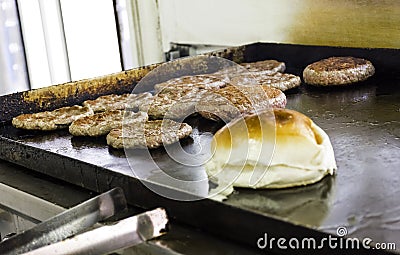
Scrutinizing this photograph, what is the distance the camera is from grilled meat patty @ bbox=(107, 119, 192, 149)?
→ 5.27 ft

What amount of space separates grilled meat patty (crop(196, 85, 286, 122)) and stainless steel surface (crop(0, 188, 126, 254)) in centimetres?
67

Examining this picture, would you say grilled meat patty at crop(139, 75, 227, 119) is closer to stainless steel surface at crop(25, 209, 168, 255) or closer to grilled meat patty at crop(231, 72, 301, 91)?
grilled meat patty at crop(231, 72, 301, 91)

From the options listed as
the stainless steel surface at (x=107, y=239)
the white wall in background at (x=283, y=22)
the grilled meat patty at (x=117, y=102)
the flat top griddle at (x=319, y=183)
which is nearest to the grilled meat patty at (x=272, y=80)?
the flat top griddle at (x=319, y=183)

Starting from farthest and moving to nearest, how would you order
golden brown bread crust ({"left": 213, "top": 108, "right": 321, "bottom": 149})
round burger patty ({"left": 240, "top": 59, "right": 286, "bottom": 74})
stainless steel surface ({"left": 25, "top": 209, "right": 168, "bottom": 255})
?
1. round burger patty ({"left": 240, "top": 59, "right": 286, "bottom": 74})
2. golden brown bread crust ({"left": 213, "top": 108, "right": 321, "bottom": 149})
3. stainless steel surface ({"left": 25, "top": 209, "right": 168, "bottom": 255})

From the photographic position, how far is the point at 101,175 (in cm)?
144

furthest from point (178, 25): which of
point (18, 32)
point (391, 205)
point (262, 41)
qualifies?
point (391, 205)

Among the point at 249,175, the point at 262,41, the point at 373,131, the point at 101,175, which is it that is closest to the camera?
the point at 249,175

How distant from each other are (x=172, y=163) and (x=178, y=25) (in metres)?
1.91

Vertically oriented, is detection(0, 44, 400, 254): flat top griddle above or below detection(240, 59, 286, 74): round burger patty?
below

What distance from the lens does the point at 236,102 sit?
6.16ft

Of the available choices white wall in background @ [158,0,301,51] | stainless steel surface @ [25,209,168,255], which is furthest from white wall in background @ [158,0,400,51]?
stainless steel surface @ [25,209,168,255]

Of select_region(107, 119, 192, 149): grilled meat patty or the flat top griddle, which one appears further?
select_region(107, 119, 192, 149): grilled meat patty

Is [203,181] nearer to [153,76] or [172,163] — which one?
[172,163]

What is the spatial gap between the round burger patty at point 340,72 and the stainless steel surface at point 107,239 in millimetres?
1314
